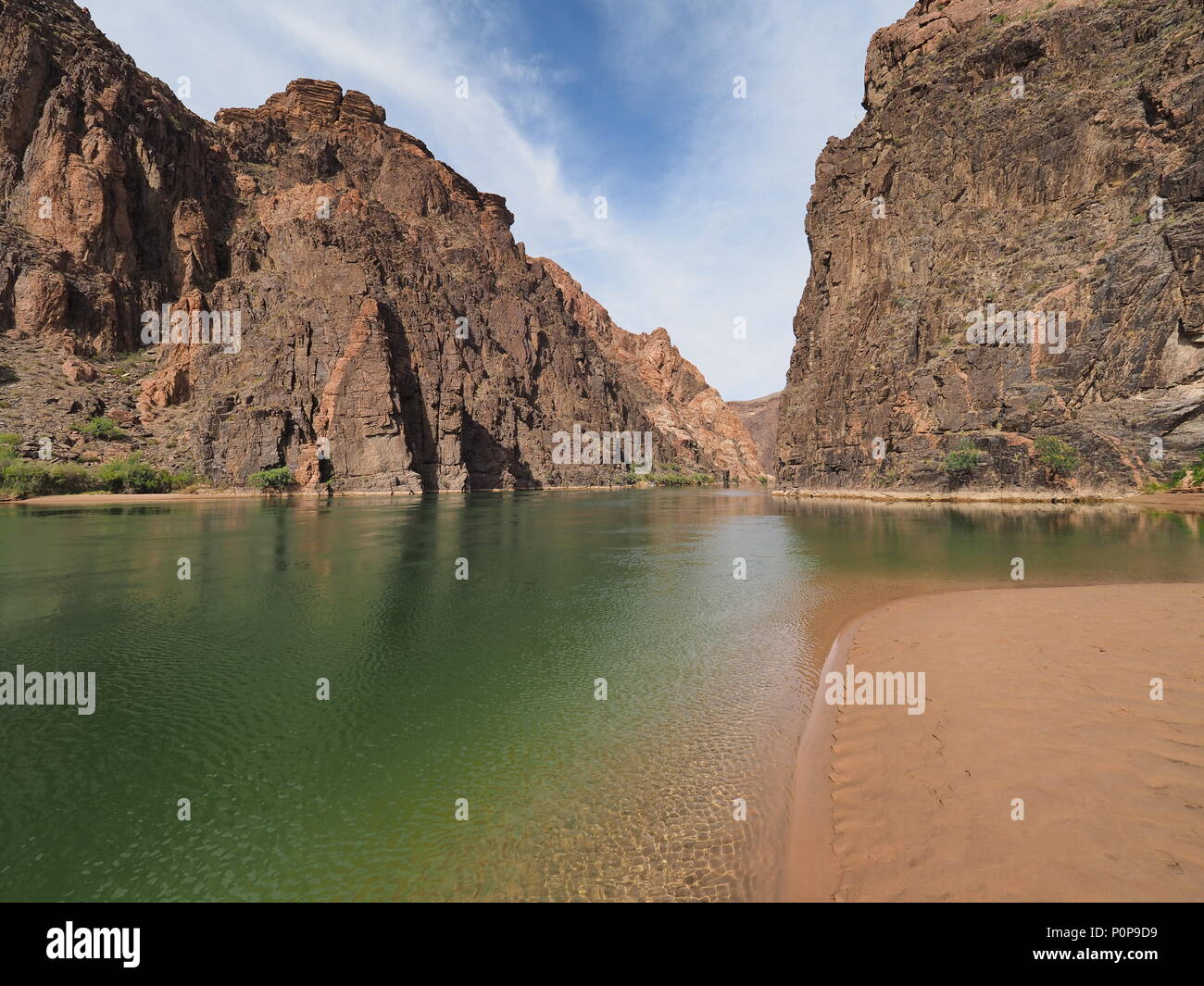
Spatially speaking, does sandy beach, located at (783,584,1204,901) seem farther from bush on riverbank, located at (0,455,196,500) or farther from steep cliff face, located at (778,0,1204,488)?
bush on riverbank, located at (0,455,196,500)

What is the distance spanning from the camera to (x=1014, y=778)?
18.2 feet

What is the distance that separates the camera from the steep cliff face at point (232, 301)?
8556 centimetres

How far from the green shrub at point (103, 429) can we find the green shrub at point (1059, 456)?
121916 mm

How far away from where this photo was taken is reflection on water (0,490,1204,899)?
5031 mm

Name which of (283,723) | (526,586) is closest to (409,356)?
(526,586)

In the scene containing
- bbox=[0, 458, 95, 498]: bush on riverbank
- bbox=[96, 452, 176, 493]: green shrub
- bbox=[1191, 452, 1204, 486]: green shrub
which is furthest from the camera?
bbox=[96, 452, 176, 493]: green shrub

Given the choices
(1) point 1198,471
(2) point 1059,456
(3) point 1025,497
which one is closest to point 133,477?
(3) point 1025,497

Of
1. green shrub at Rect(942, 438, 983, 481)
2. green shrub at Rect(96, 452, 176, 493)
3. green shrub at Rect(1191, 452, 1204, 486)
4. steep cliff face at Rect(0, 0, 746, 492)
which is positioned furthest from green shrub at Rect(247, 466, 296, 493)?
green shrub at Rect(1191, 452, 1204, 486)

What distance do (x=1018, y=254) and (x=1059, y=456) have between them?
87.0 ft

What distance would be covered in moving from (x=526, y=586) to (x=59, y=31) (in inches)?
6440

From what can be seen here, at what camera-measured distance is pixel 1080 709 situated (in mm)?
7008

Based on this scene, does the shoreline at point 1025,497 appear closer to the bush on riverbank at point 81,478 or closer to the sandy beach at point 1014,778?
the sandy beach at point 1014,778

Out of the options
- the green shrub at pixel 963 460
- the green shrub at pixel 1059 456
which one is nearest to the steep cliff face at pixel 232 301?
the green shrub at pixel 963 460

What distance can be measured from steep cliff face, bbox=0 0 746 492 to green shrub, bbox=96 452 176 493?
5015 millimetres
